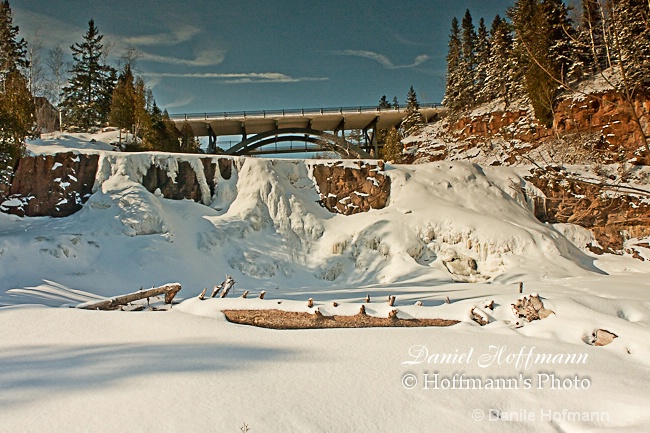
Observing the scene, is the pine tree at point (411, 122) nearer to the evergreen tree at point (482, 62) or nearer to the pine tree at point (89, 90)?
the evergreen tree at point (482, 62)

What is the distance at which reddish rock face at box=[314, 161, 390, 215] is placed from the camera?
66.1 feet

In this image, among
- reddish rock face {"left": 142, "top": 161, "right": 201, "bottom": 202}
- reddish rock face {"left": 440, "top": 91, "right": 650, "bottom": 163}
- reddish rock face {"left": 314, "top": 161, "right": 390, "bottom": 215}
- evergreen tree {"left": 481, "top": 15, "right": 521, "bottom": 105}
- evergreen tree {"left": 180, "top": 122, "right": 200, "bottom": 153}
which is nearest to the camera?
reddish rock face {"left": 142, "top": 161, "right": 201, "bottom": 202}

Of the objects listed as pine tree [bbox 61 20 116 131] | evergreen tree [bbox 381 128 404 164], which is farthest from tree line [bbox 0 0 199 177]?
evergreen tree [bbox 381 128 404 164]

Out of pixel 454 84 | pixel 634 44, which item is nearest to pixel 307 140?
pixel 454 84

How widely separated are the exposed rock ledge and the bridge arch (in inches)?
556

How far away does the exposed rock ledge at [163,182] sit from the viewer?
1678cm

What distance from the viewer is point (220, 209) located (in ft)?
62.4

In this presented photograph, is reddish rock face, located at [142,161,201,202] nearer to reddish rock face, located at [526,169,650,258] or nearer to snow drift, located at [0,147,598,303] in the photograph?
snow drift, located at [0,147,598,303]

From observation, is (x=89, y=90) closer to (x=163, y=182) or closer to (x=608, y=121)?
(x=163, y=182)

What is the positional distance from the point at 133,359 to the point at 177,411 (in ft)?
5.48

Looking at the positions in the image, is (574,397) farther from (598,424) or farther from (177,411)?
(177,411)

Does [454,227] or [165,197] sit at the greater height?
[165,197]

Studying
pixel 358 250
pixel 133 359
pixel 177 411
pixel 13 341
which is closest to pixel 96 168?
pixel 358 250

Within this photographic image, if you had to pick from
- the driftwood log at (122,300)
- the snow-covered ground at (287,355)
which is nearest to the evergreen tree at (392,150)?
the snow-covered ground at (287,355)
